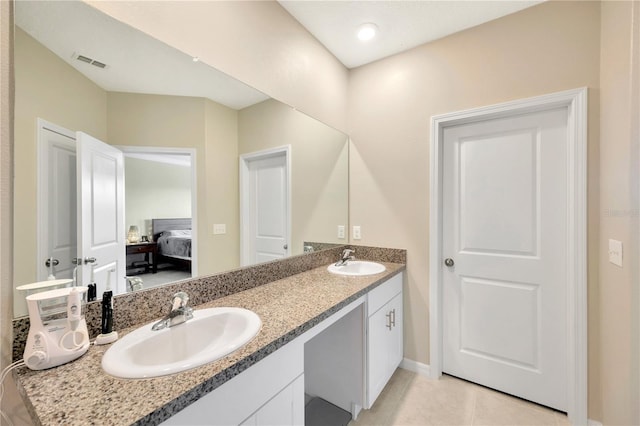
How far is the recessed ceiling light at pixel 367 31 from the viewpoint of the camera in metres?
1.81

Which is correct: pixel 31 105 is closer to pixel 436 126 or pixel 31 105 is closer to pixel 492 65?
pixel 436 126

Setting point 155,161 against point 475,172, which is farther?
point 475,172

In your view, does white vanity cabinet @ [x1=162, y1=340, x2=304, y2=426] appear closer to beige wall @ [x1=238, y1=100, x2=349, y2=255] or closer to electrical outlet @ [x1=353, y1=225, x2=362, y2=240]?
beige wall @ [x1=238, y1=100, x2=349, y2=255]

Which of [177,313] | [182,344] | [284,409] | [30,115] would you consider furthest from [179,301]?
[30,115]

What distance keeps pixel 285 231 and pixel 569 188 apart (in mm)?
1772

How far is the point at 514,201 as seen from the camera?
5.78ft

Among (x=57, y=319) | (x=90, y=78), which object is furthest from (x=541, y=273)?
(x=90, y=78)

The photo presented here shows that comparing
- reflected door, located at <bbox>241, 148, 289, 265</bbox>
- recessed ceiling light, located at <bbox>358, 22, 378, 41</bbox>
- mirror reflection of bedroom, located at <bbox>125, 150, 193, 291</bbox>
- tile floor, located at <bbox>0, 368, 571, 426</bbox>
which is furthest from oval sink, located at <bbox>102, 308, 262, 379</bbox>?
recessed ceiling light, located at <bbox>358, 22, 378, 41</bbox>

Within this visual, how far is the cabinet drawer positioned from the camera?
1.61 metres

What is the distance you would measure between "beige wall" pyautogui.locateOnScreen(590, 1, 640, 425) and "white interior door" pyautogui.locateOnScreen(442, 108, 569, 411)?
8.4 inches

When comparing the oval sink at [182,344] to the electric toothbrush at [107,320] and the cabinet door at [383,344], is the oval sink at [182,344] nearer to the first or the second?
the electric toothbrush at [107,320]

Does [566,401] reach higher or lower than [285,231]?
lower

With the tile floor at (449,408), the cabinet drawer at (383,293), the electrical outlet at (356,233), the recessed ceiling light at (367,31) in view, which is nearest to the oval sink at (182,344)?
the cabinet drawer at (383,293)

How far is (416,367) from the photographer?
80.7 inches
